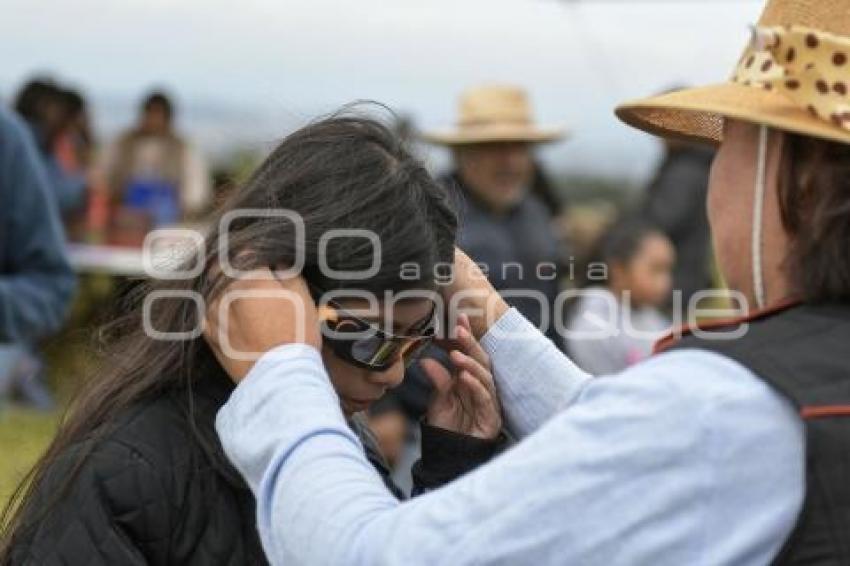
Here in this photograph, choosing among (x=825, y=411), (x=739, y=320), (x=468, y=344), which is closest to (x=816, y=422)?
(x=825, y=411)

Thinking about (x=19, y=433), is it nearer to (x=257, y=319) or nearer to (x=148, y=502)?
(x=148, y=502)

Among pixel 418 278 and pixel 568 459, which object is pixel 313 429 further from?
pixel 418 278

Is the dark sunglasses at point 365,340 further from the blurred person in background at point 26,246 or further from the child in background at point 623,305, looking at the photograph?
the child in background at point 623,305

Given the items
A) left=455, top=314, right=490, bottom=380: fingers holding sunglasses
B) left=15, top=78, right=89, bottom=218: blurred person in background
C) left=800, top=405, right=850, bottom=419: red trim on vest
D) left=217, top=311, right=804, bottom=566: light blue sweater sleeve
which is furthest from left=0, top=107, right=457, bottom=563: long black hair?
left=15, top=78, right=89, bottom=218: blurred person in background

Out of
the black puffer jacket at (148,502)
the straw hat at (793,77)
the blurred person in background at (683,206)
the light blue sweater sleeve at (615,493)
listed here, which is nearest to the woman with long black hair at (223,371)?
the black puffer jacket at (148,502)

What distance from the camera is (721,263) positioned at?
5.32ft

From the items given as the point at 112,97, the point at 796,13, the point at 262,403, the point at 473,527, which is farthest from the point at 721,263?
the point at 112,97

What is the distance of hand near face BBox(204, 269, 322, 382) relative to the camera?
1662mm

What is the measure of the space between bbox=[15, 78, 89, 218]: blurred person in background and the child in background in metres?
3.15

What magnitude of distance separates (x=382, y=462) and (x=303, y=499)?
64 cm

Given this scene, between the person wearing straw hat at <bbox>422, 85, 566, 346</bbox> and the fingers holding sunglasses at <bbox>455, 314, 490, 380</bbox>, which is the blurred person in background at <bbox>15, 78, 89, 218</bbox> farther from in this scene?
the fingers holding sunglasses at <bbox>455, 314, 490, 380</bbox>

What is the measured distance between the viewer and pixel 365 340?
188cm

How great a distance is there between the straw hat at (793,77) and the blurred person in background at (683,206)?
5151 mm

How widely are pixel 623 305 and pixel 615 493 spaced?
3.98m
